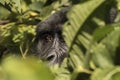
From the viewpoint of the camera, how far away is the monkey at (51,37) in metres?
1.18

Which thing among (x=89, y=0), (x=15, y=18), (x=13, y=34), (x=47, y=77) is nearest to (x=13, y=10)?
(x=15, y=18)

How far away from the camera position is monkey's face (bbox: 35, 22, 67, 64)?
3.72 ft

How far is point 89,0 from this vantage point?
58 centimetres

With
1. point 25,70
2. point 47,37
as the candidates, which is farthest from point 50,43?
point 25,70

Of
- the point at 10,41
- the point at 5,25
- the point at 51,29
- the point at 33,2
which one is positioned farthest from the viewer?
the point at 33,2

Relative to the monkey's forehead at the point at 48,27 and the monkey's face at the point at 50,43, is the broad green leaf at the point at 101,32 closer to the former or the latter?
the monkey's face at the point at 50,43

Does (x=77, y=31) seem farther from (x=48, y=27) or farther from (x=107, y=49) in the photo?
(x=48, y=27)

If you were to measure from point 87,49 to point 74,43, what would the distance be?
0.03m

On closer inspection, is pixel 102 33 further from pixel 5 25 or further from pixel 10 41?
pixel 5 25

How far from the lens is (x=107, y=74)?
1.59 feet

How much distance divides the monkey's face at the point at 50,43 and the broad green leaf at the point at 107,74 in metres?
0.60

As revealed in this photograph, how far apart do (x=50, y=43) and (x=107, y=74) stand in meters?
0.77

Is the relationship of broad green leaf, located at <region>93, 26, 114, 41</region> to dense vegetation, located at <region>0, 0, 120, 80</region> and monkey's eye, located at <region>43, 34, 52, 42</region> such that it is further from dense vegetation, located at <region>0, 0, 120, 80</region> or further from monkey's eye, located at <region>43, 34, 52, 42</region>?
monkey's eye, located at <region>43, 34, 52, 42</region>

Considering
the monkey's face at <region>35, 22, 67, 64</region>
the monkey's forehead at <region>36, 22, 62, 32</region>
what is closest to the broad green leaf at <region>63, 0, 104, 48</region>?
the monkey's face at <region>35, 22, 67, 64</region>
